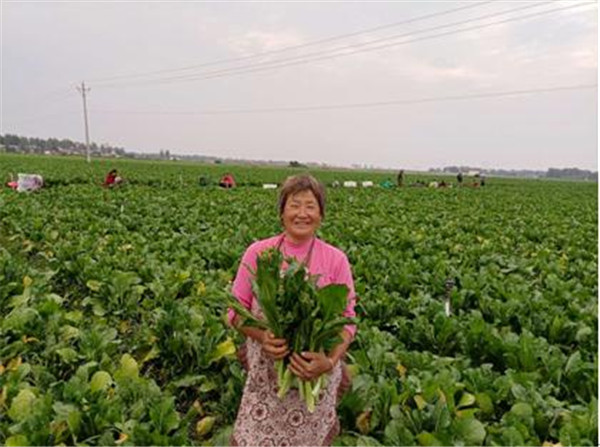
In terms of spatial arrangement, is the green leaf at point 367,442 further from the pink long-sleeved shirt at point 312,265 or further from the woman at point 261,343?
the pink long-sleeved shirt at point 312,265

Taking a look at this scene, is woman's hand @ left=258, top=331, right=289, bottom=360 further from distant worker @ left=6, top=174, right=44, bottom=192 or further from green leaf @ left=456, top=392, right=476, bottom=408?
distant worker @ left=6, top=174, right=44, bottom=192

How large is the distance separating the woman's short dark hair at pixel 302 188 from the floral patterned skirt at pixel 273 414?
0.78 metres

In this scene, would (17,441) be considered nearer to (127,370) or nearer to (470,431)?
(127,370)

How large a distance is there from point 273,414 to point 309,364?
527mm

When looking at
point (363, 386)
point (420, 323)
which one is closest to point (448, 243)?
point (420, 323)

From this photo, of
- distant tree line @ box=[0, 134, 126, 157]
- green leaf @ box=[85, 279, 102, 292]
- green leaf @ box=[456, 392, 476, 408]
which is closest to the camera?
green leaf @ box=[456, 392, 476, 408]

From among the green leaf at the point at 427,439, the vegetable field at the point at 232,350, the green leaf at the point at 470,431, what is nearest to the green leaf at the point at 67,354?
the vegetable field at the point at 232,350

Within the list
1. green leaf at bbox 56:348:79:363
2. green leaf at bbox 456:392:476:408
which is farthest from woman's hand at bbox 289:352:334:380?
green leaf at bbox 56:348:79:363

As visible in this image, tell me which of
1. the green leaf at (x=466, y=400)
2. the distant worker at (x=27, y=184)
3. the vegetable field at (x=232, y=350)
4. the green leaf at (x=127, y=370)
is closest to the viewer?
the vegetable field at (x=232, y=350)

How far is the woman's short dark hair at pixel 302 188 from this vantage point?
2721mm

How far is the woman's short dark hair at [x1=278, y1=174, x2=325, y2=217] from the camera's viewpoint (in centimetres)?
272

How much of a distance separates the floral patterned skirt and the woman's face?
636 millimetres

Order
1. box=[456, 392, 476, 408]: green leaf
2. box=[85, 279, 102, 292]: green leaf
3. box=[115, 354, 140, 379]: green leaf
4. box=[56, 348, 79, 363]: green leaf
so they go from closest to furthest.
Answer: box=[456, 392, 476, 408]: green leaf
box=[115, 354, 140, 379]: green leaf
box=[56, 348, 79, 363]: green leaf
box=[85, 279, 102, 292]: green leaf

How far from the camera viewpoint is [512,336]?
4281mm
